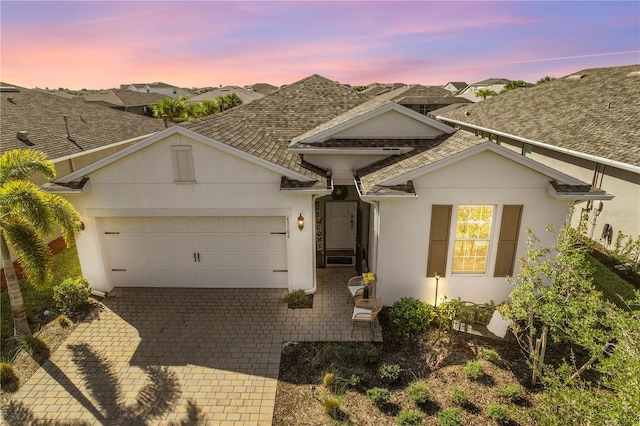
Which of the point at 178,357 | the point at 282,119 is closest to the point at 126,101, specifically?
the point at 282,119

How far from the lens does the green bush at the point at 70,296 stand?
1023cm

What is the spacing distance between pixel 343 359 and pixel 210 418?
309cm

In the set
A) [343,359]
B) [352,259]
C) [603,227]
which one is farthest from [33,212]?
[603,227]

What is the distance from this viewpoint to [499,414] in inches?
262

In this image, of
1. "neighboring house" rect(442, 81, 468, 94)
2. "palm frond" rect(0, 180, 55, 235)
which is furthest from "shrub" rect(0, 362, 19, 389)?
"neighboring house" rect(442, 81, 468, 94)

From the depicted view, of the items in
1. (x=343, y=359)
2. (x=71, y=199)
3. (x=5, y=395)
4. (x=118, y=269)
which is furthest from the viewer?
(x=118, y=269)

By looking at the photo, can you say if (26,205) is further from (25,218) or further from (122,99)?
(122,99)

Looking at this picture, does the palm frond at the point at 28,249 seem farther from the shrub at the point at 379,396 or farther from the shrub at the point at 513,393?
the shrub at the point at 513,393

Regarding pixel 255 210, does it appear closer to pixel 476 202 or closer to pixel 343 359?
pixel 343 359

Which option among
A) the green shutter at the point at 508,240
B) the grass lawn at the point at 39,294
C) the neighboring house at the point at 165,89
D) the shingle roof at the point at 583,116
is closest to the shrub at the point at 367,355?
the green shutter at the point at 508,240

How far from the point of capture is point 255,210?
10.6 meters

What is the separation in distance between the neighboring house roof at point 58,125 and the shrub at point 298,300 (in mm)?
11791

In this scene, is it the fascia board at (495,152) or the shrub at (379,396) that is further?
the fascia board at (495,152)

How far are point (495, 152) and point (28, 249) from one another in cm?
1115
